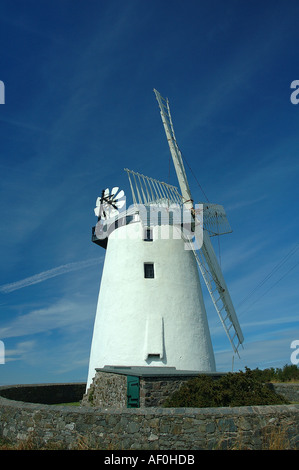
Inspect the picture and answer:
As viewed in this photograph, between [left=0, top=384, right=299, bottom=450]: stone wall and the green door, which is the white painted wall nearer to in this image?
the green door

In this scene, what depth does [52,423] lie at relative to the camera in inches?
327

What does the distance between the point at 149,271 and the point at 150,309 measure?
2.28 m

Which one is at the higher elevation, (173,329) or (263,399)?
(173,329)

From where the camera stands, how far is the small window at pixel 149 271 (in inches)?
732

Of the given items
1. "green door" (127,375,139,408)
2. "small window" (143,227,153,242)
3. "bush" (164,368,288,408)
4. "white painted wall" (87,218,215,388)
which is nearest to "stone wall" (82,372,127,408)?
"green door" (127,375,139,408)

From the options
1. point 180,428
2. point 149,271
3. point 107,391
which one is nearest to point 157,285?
point 149,271

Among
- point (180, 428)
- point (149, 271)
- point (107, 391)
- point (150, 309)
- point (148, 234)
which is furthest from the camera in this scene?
point (148, 234)

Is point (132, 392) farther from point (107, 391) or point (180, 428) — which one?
point (180, 428)

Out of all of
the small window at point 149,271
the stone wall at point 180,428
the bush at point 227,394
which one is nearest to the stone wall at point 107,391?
the bush at point 227,394

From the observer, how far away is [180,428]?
7.40m

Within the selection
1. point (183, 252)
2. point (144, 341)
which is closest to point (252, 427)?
point (144, 341)

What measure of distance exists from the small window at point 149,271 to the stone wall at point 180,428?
10.8 metres

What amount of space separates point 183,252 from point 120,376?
27.0ft
